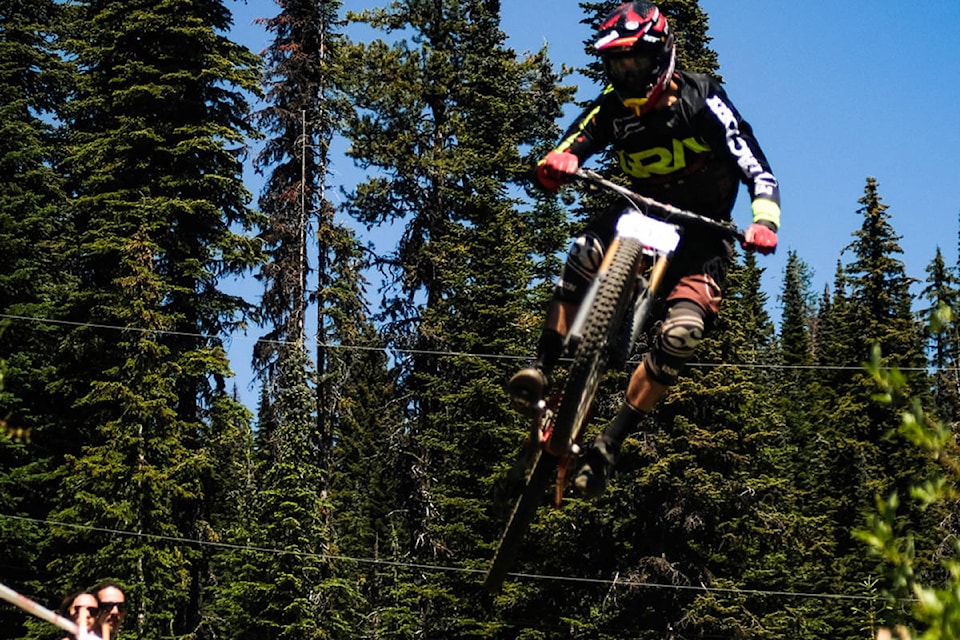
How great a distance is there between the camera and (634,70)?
23.3 feet

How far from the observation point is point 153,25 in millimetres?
28797

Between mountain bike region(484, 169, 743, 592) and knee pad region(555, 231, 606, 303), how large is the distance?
0.19 metres

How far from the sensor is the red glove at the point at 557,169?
24.0 ft

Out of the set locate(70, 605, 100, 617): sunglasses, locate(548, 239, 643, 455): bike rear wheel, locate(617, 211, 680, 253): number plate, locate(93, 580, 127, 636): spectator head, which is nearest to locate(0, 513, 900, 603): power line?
locate(93, 580, 127, 636): spectator head

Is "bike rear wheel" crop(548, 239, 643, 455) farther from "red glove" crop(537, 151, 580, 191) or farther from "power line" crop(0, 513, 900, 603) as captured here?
"power line" crop(0, 513, 900, 603)

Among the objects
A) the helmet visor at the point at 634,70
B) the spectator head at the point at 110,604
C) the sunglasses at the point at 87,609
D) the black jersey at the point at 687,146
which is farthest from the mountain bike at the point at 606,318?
the sunglasses at the point at 87,609

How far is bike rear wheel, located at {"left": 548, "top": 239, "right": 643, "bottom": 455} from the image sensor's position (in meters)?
6.72

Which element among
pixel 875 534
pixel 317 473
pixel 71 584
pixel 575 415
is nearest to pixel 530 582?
pixel 317 473

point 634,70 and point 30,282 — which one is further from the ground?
point 30,282

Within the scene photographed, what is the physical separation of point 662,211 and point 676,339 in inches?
30.5

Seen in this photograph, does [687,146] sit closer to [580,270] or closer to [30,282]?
[580,270]

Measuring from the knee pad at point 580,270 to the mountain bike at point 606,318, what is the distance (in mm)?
192

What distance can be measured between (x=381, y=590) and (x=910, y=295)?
78.8 ft

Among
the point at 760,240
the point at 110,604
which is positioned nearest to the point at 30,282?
the point at 110,604
